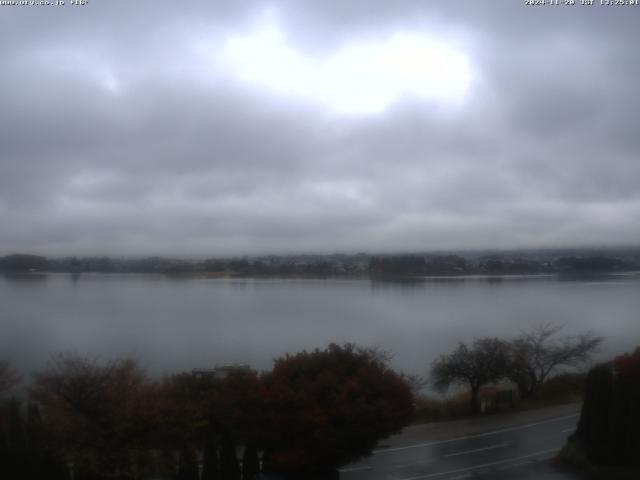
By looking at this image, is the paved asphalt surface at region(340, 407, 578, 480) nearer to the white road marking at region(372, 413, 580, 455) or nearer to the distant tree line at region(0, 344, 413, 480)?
the white road marking at region(372, 413, 580, 455)

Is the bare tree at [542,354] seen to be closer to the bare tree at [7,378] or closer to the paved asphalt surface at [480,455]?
the paved asphalt surface at [480,455]

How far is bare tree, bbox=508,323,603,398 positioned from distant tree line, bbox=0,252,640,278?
2196mm

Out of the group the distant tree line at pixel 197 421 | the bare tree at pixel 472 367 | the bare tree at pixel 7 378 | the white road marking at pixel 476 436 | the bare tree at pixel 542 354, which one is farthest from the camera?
the bare tree at pixel 542 354

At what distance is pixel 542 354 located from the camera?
2012cm

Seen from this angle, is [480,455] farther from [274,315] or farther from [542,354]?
[274,315]

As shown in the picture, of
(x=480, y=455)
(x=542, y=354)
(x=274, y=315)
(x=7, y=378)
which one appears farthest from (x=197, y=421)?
(x=542, y=354)

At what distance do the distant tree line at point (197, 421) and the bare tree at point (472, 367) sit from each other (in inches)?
315

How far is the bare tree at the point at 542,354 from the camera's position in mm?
19484

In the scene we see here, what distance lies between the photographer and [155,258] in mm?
19016

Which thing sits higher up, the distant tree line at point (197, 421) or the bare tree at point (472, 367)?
the distant tree line at point (197, 421)

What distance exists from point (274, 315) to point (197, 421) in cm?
994

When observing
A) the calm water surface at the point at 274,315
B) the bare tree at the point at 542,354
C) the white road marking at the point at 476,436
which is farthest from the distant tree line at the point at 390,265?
the white road marking at the point at 476,436

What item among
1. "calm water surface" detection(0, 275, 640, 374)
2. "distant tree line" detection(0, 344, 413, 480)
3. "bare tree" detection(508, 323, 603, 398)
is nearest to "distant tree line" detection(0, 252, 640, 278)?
"calm water surface" detection(0, 275, 640, 374)

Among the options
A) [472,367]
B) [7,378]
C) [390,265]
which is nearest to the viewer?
[7,378]
